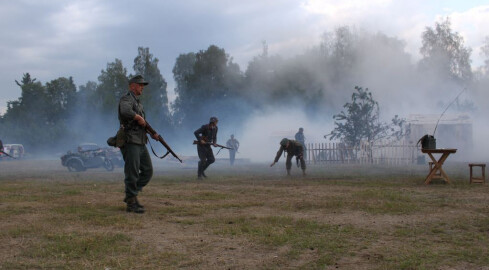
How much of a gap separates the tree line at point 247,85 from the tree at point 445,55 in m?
0.11

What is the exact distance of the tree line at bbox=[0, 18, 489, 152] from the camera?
163 feet

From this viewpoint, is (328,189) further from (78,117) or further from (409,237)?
(78,117)

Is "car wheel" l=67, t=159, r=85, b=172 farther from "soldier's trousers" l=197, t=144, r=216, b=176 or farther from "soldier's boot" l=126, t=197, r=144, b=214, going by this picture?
"soldier's boot" l=126, t=197, r=144, b=214

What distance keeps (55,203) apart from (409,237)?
5836 mm

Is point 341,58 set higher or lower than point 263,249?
higher

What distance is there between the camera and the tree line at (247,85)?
4981 cm

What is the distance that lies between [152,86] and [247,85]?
35.0 feet

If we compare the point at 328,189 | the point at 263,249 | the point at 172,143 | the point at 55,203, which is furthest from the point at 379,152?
the point at 172,143

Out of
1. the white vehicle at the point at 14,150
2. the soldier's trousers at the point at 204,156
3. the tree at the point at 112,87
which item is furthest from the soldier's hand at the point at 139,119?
the tree at the point at 112,87

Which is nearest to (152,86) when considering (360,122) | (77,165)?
(360,122)

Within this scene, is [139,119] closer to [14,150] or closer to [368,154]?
[368,154]

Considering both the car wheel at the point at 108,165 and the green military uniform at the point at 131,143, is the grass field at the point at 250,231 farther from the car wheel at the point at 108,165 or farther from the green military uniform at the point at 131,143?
the car wheel at the point at 108,165

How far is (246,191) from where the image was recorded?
10.2 m

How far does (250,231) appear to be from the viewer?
572 centimetres
